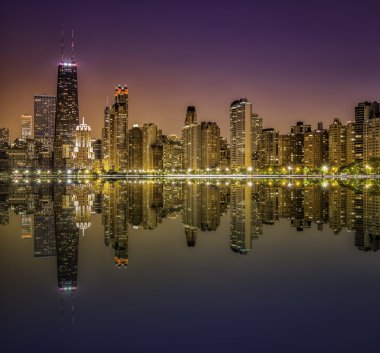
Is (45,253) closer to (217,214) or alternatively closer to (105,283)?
(105,283)

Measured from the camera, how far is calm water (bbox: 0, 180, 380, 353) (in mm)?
7504

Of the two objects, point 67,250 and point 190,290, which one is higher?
point 67,250

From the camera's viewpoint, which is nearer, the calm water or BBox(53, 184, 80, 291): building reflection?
the calm water

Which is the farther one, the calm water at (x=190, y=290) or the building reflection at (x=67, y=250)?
the building reflection at (x=67, y=250)

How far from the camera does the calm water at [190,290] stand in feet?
24.6

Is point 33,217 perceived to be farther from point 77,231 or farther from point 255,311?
point 255,311

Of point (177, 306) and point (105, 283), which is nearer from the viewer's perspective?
point (177, 306)

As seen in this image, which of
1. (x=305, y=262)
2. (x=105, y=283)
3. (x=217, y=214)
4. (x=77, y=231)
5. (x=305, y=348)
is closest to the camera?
(x=305, y=348)

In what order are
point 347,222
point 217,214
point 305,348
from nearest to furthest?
point 305,348, point 347,222, point 217,214

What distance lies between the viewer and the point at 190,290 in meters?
10.2

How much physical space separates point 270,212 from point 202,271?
677 inches

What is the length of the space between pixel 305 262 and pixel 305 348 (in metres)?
6.63

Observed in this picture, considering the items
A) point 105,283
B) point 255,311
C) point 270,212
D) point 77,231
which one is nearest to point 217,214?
point 270,212

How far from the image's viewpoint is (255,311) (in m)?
8.77
